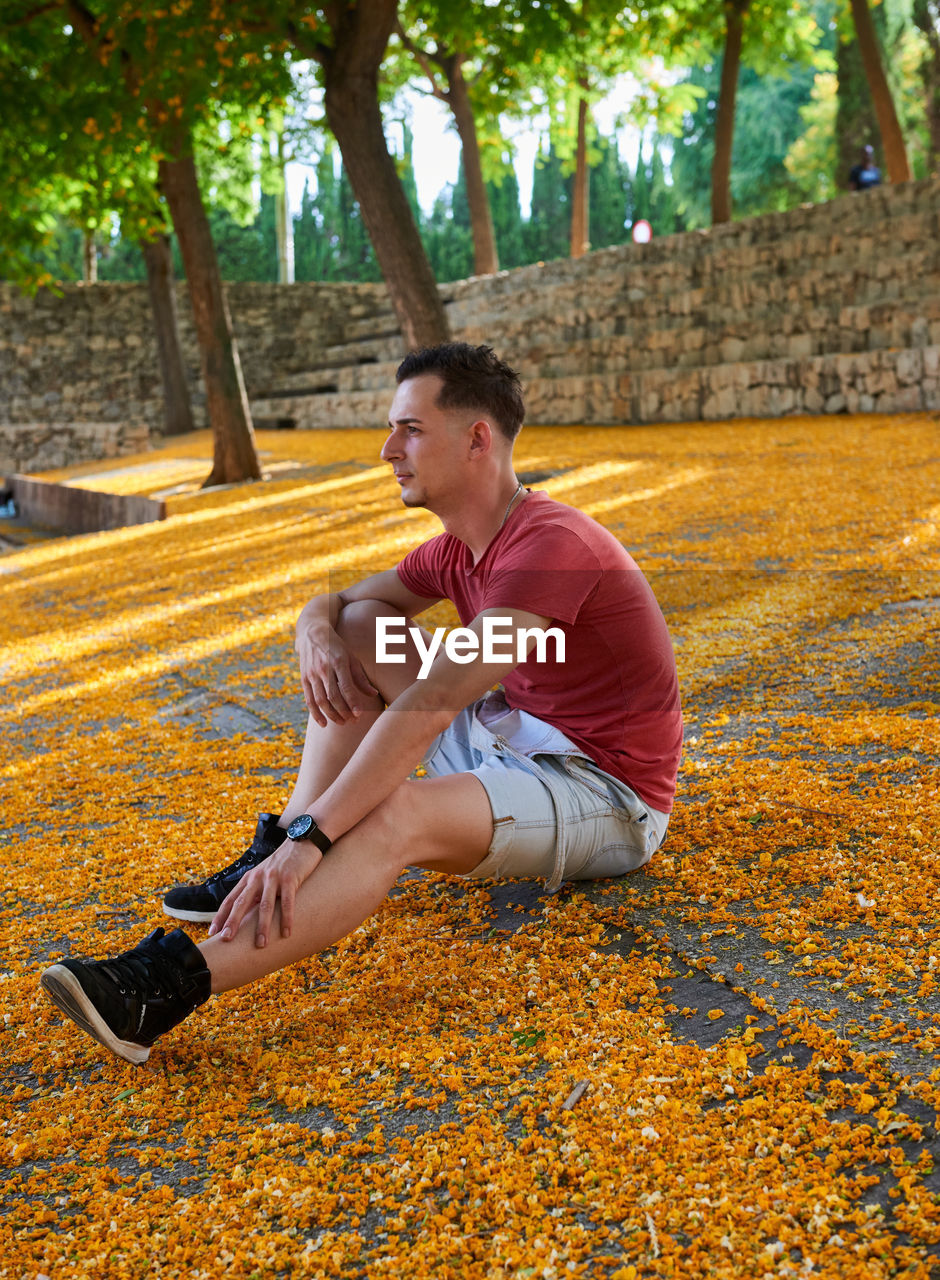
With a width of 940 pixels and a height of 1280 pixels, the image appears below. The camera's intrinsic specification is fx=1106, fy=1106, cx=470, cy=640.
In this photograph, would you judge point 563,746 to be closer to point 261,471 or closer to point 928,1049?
point 928,1049

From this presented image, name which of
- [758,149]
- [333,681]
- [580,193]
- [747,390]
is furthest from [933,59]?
[333,681]

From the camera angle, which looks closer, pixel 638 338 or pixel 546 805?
pixel 546 805

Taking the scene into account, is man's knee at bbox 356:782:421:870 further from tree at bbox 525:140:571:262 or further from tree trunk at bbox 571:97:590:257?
tree at bbox 525:140:571:262

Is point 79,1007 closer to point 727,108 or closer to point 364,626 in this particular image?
point 364,626

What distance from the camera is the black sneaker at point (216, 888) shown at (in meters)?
2.49

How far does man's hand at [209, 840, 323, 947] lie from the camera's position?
6.30ft

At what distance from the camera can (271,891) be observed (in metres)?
1.92

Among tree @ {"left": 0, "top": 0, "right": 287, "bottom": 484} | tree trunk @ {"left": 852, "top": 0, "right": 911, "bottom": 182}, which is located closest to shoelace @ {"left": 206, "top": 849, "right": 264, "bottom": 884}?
tree @ {"left": 0, "top": 0, "right": 287, "bottom": 484}

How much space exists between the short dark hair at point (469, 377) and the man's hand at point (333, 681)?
625 mm

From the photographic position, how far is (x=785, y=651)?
14.3 feet

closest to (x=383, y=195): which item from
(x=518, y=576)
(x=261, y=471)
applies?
(x=261, y=471)

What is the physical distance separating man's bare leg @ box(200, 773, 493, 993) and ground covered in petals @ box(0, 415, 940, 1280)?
0.20m

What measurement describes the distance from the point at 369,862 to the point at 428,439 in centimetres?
94

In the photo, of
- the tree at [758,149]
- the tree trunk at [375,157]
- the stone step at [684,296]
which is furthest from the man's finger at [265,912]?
the tree at [758,149]
